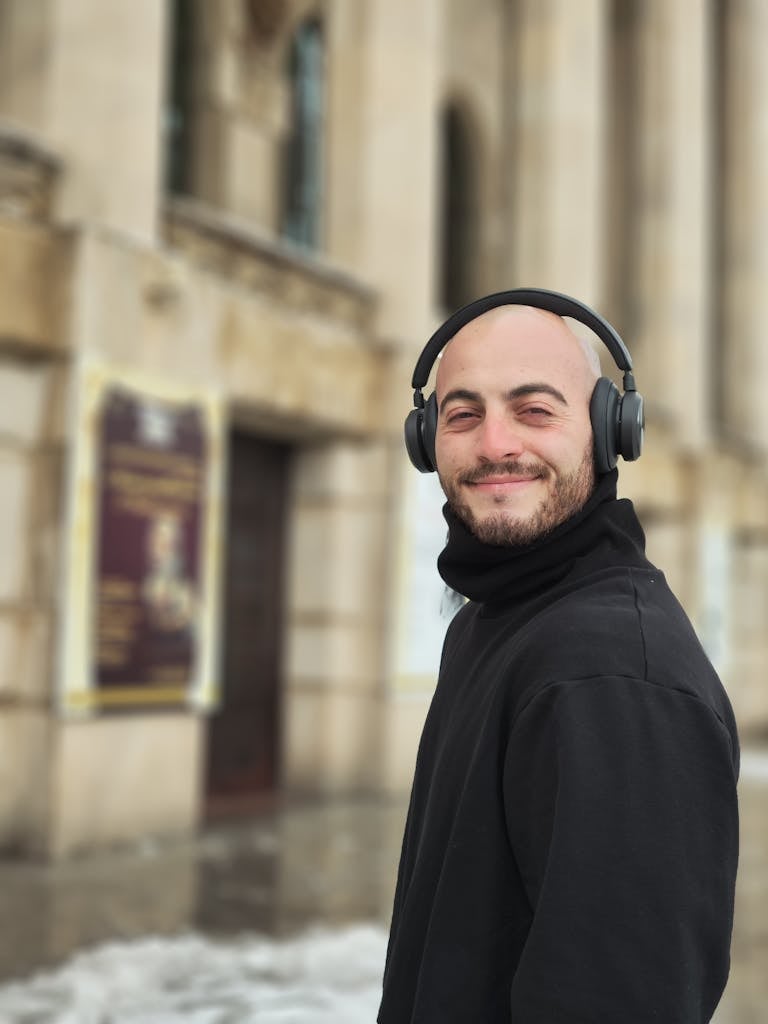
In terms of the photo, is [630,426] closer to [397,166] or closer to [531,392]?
[531,392]

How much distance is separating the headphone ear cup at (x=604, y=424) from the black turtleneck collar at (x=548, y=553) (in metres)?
0.03

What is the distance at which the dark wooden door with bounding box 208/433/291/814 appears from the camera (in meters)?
10.4

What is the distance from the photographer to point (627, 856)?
1430 millimetres

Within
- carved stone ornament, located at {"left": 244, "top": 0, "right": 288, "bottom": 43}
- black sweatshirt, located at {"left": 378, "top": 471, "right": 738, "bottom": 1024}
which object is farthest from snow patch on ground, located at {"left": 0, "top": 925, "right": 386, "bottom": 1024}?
carved stone ornament, located at {"left": 244, "top": 0, "right": 288, "bottom": 43}

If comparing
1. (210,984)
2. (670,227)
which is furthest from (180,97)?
(210,984)

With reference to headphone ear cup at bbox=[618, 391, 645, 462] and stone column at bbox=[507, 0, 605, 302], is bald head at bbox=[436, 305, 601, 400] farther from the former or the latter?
stone column at bbox=[507, 0, 605, 302]

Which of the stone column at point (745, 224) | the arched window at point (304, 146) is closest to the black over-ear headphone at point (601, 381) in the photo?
the arched window at point (304, 146)

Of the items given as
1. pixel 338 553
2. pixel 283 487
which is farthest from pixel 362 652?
pixel 283 487

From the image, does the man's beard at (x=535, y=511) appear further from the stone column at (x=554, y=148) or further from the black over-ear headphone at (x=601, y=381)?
the stone column at (x=554, y=148)

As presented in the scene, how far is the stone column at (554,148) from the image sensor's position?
1321cm

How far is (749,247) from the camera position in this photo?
19078 mm

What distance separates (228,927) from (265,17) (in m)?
9.71

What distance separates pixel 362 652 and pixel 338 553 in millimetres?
845

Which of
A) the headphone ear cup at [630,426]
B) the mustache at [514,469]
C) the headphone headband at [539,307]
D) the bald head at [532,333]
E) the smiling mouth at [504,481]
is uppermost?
the headphone headband at [539,307]
